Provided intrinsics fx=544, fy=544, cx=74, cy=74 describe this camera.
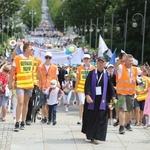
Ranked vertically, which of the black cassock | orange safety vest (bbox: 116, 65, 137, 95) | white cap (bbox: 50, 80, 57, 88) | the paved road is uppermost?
orange safety vest (bbox: 116, 65, 137, 95)

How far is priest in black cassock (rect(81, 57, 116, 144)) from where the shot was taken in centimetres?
1043

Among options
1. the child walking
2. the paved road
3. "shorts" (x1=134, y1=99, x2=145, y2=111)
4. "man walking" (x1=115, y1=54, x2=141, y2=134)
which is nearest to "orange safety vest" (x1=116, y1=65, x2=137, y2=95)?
"man walking" (x1=115, y1=54, x2=141, y2=134)

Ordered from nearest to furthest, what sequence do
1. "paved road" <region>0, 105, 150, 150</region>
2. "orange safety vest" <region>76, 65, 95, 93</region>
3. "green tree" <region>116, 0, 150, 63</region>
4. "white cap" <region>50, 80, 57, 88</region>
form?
"paved road" <region>0, 105, 150, 150</region> < "orange safety vest" <region>76, 65, 95, 93</region> < "white cap" <region>50, 80, 57, 88</region> < "green tree" <region>116, 0, 150, 63</region>

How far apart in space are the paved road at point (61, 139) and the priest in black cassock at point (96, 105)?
22 cm

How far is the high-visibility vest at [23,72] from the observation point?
1138 cm

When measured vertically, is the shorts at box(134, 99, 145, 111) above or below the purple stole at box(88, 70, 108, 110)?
below

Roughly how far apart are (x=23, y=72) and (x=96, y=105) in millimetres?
1865

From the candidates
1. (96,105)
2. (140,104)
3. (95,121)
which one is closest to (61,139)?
(95,121)

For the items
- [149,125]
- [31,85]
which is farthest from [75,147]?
[149,125]

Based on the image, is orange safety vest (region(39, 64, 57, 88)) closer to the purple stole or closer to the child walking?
the child walking

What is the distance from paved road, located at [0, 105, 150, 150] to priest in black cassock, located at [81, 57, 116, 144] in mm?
216

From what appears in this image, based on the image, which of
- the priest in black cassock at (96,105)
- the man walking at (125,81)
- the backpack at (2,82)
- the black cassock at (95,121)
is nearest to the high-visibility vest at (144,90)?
the man walking at (125,81)

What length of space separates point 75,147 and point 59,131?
1894 mm

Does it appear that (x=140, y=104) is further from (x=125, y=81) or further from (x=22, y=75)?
(x=22, y=75)
